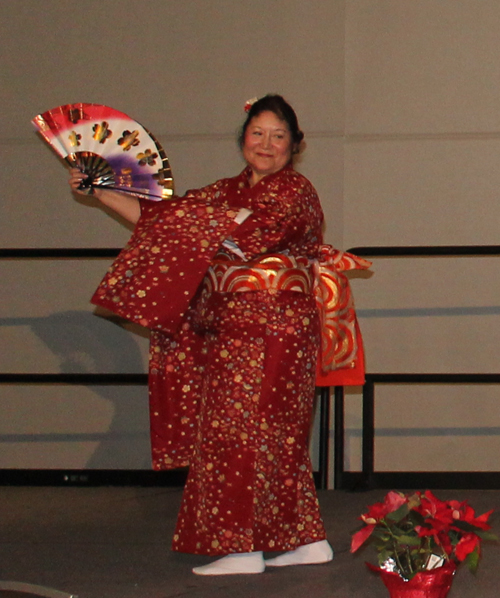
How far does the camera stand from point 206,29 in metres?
3.74

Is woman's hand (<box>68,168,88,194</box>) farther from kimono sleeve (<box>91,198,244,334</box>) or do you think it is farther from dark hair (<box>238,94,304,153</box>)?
dark hair (<box>238,94,304,153</box>)

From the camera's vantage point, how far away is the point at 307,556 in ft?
8.16

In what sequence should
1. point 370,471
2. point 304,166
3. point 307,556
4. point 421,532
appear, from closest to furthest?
point 421,532 < point 307,556 < point 370,471 < point 304,166

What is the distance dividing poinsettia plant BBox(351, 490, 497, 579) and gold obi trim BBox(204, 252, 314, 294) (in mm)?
705

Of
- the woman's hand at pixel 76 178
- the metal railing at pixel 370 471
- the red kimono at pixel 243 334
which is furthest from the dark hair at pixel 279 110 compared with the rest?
the metal railing at pixel 370 471

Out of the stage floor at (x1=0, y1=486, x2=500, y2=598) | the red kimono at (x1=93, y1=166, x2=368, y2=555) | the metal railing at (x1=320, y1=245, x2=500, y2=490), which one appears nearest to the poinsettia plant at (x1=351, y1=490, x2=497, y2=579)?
the stage floor at (x1=0, y1=486, x2=500, y2=598)

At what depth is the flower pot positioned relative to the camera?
1.91m

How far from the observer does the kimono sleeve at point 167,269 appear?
7.80 ft

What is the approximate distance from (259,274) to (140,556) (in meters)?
0.86

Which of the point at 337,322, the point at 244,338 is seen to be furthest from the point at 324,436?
the point at 244,338

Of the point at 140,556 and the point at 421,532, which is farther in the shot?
the point at 140,556

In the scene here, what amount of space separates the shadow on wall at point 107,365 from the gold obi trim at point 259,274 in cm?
138

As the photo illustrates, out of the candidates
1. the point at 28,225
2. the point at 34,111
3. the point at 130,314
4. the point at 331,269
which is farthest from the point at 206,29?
the point at 130,314

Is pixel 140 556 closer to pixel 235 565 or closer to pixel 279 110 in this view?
pixel 235 565
